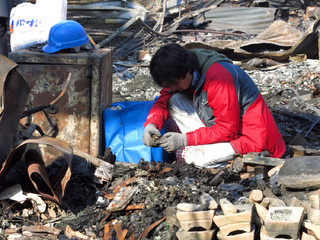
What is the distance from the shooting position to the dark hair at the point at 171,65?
3.83 metres

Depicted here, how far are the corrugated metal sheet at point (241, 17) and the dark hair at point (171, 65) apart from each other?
956 cm

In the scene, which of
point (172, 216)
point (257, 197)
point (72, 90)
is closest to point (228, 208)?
point (257, 197)

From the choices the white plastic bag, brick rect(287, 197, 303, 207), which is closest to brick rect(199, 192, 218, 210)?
brick rect(287, 197, 303, 207)

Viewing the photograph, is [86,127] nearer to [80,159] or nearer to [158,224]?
[80,159]

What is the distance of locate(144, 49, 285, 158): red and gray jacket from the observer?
12.6 ft

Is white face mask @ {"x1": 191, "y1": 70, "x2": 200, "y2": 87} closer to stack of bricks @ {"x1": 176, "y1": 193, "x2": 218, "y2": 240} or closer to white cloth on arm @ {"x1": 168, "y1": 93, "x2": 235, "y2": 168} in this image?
white cloth on arm @ {"x1": 168, "y1": 93, "x2": 235, "y2": 168}

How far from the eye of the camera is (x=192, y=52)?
4121 mm

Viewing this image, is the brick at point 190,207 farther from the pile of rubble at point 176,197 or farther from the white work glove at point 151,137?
the white work glove at point 151,137

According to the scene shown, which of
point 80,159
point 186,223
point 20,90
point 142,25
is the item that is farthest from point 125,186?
point 142,25

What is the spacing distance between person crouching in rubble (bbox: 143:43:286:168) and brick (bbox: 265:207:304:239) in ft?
4.32

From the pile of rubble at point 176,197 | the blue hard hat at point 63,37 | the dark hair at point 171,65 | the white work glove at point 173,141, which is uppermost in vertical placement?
the blue hard hat at point 63,37

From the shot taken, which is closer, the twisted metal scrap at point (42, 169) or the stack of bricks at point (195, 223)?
the stack of bricks at point (195, 223)

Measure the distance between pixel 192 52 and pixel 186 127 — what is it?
85 centimetres

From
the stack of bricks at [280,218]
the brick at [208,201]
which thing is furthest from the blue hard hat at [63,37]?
the stack of bricks at [280,218]
